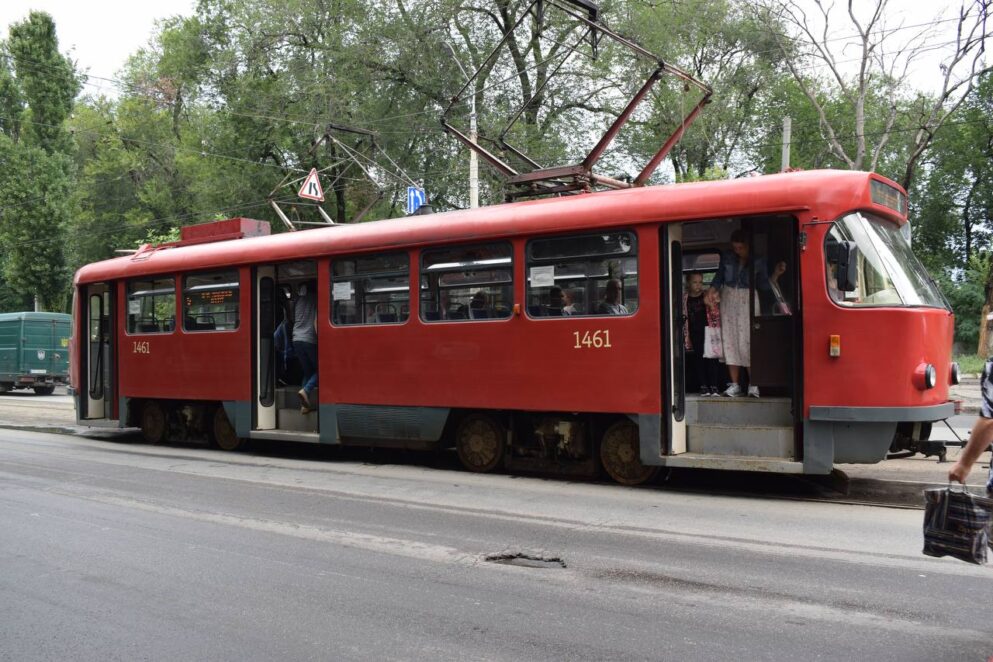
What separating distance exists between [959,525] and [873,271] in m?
4.15

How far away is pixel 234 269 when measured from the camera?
40.4 feet

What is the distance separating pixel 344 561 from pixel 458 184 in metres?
22.9

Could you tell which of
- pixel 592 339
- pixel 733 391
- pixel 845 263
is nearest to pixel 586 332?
pixel 592 339

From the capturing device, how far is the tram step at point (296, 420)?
1196cm

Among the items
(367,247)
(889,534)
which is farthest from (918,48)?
(889,534)

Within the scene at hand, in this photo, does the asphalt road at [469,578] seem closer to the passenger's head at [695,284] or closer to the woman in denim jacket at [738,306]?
the woman in denim jacket at [738,306]

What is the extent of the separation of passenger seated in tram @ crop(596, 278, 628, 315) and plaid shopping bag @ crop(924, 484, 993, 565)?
4720 millimetres

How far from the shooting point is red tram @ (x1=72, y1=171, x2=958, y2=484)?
25.1 ft

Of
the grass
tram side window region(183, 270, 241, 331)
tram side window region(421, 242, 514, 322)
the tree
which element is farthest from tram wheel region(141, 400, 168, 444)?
the tree

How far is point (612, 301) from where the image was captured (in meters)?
8.77

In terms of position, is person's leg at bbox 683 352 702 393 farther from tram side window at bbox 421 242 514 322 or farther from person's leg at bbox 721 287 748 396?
tram side window at bbox 421 242 514 322

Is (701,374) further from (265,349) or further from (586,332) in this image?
(265,349)

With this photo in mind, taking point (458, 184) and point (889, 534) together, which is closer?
point (889, 534)

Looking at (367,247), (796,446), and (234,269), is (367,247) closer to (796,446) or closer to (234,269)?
(234,269)
